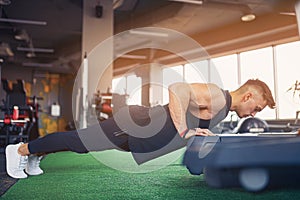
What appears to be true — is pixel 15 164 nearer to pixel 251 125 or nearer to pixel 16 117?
pixel 16 117

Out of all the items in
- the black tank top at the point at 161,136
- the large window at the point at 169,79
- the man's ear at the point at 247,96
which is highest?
the large window at the point at 169,79

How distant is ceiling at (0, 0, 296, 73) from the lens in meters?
6.57

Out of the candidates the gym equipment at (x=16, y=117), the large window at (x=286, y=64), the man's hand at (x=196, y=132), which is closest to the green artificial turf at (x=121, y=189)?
the man's hand at (x=196, y=132)

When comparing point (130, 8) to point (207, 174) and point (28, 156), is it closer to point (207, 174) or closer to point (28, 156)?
point (28, 156)

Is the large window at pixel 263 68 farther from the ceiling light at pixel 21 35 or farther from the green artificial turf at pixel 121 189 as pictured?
the green artificial turf at pixel 121 189

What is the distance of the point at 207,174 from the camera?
43 cm

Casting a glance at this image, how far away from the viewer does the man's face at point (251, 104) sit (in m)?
1.62

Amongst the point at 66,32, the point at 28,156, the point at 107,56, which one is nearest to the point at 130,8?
the point at 107,56

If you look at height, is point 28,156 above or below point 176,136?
below

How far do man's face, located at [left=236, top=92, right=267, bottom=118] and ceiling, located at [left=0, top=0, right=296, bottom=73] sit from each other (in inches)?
149

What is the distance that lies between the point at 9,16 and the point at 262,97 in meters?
7.79

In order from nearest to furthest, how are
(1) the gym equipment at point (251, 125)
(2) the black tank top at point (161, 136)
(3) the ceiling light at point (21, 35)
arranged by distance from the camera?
(2) the black tank top at point (161, 136)
(1) the gym equipment at point (251, 125)
(3) the ceiling light at point (21, 35)

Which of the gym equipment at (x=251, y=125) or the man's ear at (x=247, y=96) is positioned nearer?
the man's ear at (x=247, y=96)

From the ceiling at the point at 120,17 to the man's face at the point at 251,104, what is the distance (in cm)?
380
